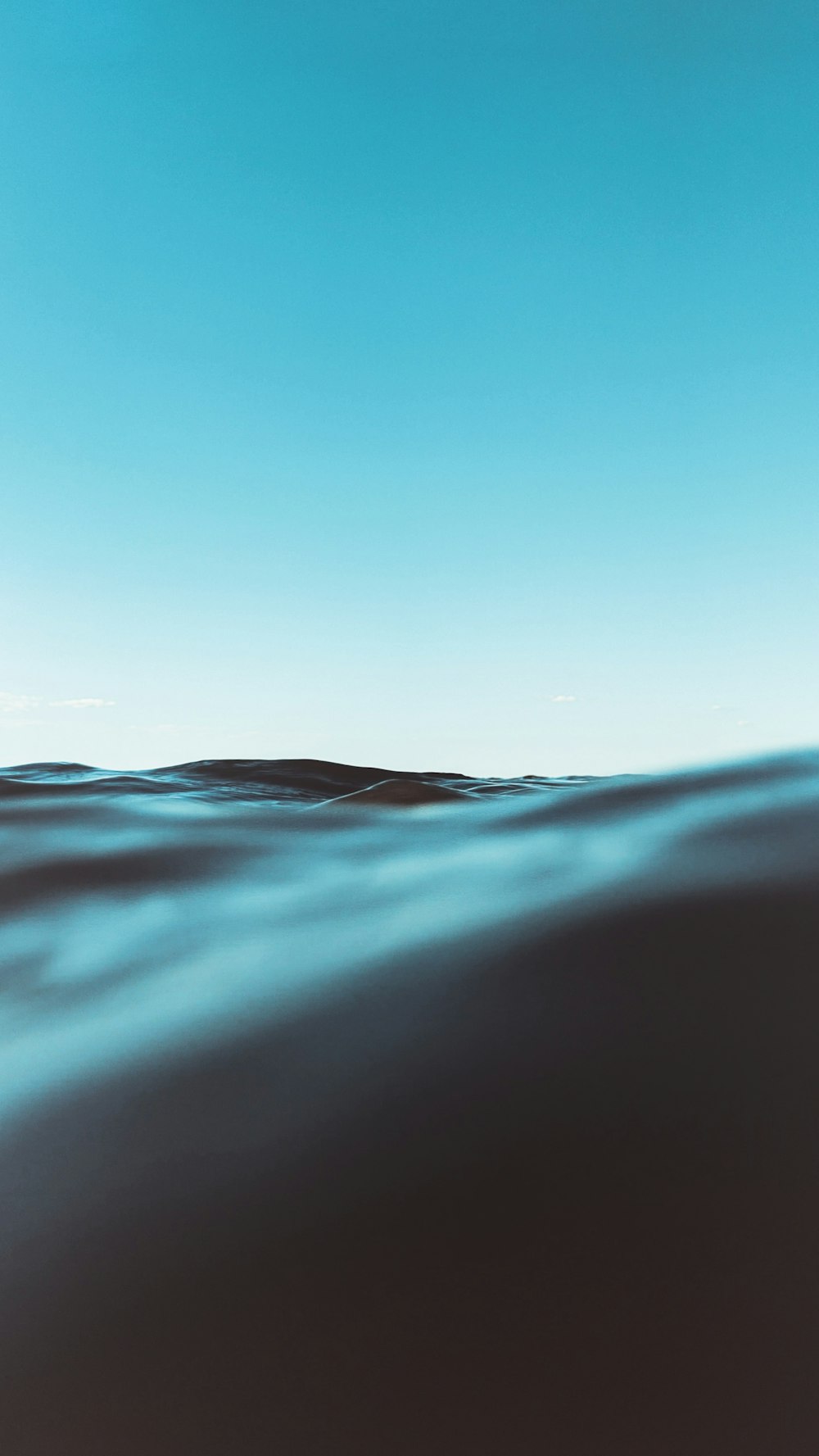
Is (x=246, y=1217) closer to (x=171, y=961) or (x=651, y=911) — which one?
(x=651, y=911)

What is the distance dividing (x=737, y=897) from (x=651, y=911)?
0.10 m

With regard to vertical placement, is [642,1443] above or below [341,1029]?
below

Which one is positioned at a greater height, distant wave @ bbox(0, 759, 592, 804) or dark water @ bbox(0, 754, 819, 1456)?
distant wave @ bbox(0, 759, 592, 804)

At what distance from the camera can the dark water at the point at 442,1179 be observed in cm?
51

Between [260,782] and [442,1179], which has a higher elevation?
[260,782]

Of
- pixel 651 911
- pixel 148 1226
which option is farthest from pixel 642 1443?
pixel 651 911

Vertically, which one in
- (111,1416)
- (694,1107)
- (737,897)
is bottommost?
(111,1416)

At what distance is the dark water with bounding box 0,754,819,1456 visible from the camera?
0.51 m

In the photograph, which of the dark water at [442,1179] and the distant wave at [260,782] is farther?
the distant wave at [260,782]

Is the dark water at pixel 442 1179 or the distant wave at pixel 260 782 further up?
the distant wave at pixel 260 782

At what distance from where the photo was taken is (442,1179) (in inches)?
25.7

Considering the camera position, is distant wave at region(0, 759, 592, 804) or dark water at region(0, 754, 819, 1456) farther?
distant wave at region(0, 759, 592, 804)

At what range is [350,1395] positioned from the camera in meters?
0.52

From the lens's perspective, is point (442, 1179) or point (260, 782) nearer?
point (442, 1179)
